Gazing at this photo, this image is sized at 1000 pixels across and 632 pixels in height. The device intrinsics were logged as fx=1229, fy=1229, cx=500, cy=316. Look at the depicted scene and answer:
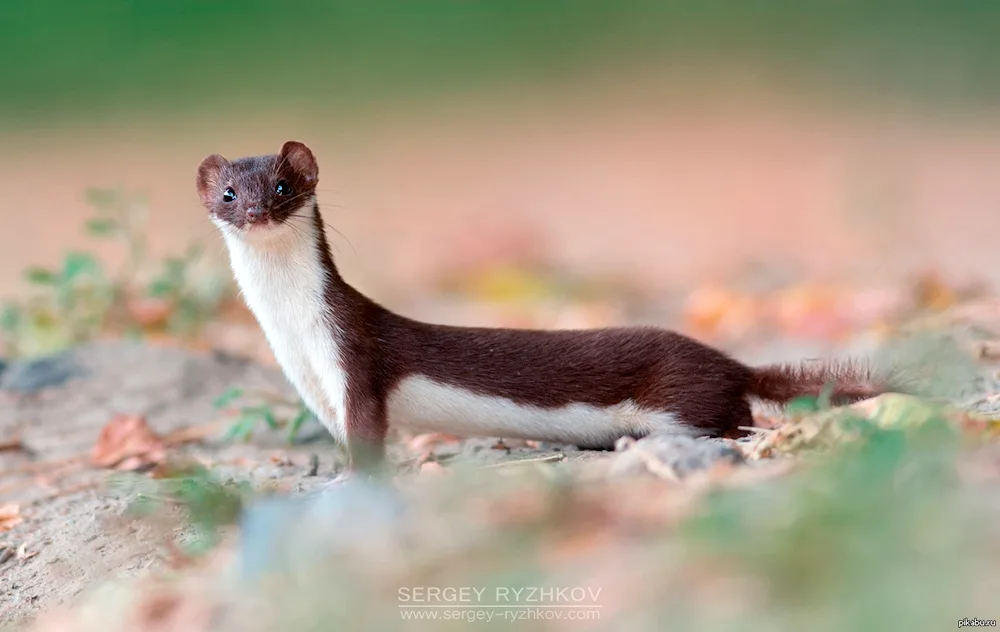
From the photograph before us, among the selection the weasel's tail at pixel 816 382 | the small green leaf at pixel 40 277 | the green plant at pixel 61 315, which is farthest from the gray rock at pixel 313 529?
the green plant at pixel 61 315

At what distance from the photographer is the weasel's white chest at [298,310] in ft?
12.6

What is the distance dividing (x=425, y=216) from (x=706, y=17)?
4.18 m

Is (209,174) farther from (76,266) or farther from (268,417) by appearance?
(76,266)

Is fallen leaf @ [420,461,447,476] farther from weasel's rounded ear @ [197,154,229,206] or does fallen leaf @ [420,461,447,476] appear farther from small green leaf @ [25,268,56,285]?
small green leaf @ [25,268,56,285]

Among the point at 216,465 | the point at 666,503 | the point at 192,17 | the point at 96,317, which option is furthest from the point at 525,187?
the point at 666,503

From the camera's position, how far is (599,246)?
10.2m

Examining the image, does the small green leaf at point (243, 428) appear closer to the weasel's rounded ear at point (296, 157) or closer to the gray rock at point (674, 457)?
the weasel's rounded ear at point (296, 157)

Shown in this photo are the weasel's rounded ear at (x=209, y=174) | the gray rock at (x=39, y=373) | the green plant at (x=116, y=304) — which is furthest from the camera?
the green plant at (x=116, y=304)

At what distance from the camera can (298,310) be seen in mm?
3859

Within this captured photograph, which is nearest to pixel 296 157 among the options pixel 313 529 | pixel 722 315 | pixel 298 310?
pixel 298 310

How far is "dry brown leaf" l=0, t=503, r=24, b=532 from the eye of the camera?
419 cm

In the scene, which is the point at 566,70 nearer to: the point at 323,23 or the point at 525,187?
the point at 525,187

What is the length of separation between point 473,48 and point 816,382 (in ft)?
31.3

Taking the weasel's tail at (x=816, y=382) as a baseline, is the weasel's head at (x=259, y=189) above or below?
above
